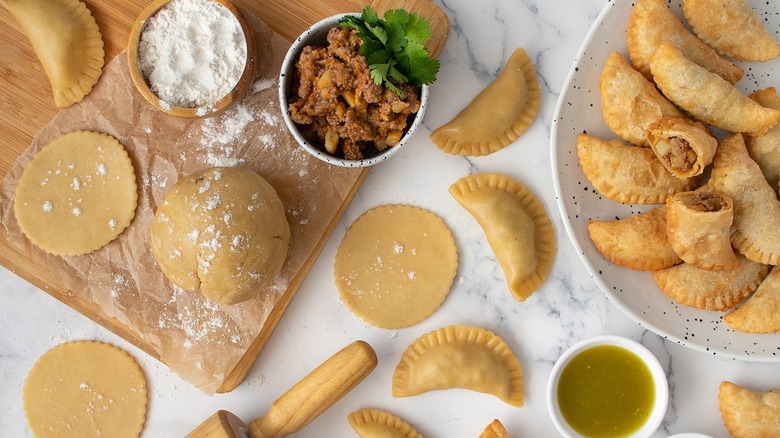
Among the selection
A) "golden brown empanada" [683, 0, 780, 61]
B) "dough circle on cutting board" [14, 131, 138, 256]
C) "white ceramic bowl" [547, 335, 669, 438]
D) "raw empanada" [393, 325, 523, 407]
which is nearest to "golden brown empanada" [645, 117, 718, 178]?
"golden brown empanada" [683, 0, 780, 61]

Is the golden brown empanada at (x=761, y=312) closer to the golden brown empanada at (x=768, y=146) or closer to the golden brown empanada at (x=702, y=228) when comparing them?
the golden brown empanada at (x=702, y=228)

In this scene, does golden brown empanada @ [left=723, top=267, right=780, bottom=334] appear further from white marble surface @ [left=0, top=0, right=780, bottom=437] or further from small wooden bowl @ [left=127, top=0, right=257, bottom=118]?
small wooden bowl @ [left=127, top=0, right=257, bottom=118]

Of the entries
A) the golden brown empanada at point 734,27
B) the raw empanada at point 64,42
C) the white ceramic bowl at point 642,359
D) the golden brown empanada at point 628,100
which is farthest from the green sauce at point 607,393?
the raw empanada at point 64,42

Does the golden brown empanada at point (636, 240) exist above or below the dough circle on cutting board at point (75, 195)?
above

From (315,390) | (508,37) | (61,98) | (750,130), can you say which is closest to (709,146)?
(750,130)

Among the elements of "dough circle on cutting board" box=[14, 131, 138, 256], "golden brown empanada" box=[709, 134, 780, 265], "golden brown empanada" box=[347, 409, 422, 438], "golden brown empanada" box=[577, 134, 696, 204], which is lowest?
"golden brown empanada" box=[347, 409, 422, 438]

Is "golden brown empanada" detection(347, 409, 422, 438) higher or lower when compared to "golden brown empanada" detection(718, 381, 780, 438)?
lower

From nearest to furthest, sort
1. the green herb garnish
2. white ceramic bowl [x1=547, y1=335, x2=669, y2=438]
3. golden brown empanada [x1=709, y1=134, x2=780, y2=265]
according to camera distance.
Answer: the green herb garnish, golden brown empanada [x1=709, y1=134, x2=780, y2=265], white ceramic bowl [x1=547, y1=335, x2=669, y2=438]
